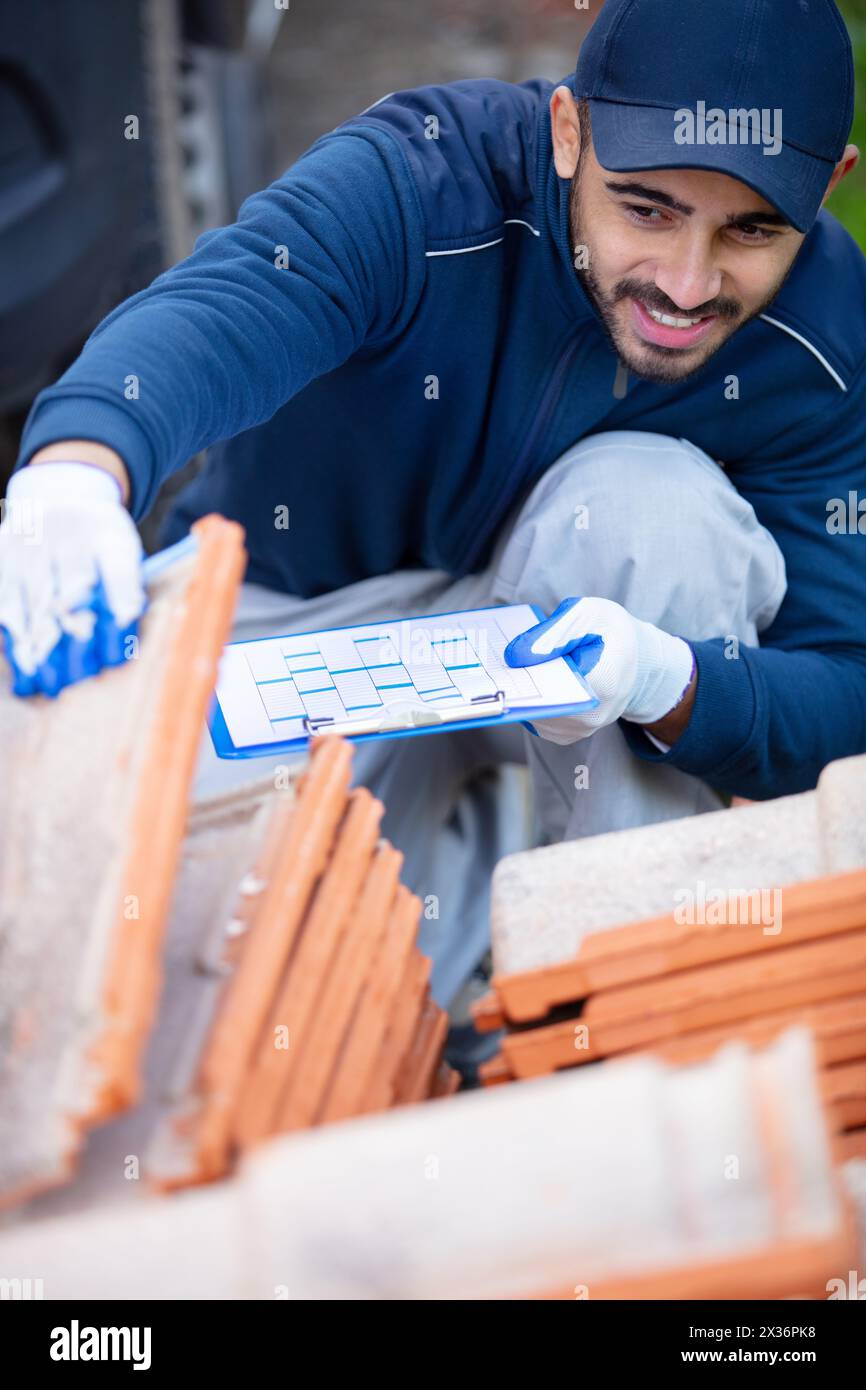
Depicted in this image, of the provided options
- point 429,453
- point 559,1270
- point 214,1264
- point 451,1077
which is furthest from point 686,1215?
point 429,453

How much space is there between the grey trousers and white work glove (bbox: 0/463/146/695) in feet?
1.80

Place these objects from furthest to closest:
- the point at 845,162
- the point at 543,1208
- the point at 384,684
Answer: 1. the point at 845,162
2. the point at 384,684
3. the point at 543,1208

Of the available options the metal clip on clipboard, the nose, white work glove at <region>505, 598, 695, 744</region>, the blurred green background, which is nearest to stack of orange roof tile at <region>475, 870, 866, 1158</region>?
the metal clip on clipboard

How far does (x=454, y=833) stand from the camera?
2377 millimetres

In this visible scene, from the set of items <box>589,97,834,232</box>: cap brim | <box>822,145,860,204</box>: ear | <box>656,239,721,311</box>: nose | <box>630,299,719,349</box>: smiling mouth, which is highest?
<box>589,97,834,232</box>: cap brim

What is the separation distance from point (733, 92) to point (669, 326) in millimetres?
288

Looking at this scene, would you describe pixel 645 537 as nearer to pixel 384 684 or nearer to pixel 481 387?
pixel 481 387

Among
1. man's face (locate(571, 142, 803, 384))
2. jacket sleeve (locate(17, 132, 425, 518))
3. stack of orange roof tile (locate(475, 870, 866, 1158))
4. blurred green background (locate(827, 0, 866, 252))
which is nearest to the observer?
stack of orange roof tile (locate(475, 870, 866, 1158))

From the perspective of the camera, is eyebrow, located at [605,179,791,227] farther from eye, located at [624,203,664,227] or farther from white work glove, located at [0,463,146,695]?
white work glove, located at [0,463,146,695]

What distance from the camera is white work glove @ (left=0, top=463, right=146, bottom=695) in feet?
3.91

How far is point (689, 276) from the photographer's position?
1677 mm

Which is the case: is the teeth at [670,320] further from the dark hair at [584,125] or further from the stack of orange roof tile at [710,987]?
the stack of orange roof tile at [710,987]

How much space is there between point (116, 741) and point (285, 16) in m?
4.63

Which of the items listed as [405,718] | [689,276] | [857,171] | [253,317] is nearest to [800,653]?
[689,276]
